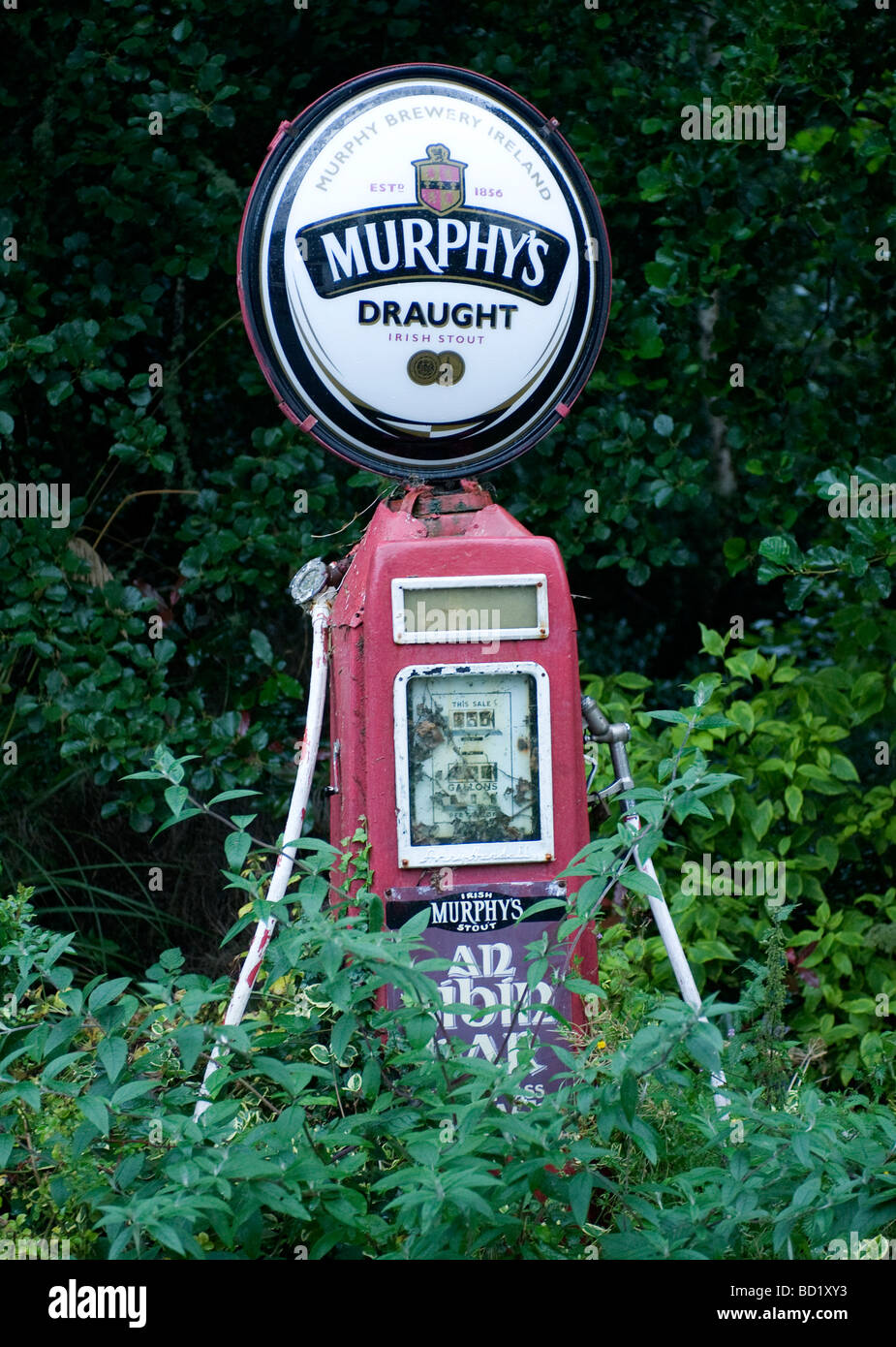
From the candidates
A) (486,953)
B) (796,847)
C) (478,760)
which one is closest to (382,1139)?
(486,953)

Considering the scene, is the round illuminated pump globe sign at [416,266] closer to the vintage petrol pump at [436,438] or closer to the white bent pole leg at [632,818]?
the vintage petrol pump at [436,438]

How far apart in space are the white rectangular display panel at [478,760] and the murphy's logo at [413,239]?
0.88 meters

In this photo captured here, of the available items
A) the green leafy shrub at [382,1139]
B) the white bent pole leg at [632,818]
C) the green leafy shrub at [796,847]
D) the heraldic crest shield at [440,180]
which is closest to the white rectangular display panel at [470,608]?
the white bent pole leg at [632,818]

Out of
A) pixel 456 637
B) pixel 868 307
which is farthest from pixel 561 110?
pixel 456 637

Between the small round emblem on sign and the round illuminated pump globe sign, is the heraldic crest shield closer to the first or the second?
the round illuminated pump globe sign

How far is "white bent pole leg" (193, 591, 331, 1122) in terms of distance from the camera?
3.42 m

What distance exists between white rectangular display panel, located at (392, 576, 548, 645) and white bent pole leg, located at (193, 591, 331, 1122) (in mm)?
363

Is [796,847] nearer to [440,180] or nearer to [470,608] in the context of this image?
[470,608]

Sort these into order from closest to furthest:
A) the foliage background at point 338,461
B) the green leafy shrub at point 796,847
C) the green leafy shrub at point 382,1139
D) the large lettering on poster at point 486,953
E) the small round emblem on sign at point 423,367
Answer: the green leafy shrub at point 382,1139
the large lettering on poster at point 486,953
the small round emblem on sign at point 423,367
the green leafy shrub at point 796,847
the foliage background at point 338,461

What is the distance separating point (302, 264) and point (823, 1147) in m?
2.12

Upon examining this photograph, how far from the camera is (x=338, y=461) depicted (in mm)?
5641

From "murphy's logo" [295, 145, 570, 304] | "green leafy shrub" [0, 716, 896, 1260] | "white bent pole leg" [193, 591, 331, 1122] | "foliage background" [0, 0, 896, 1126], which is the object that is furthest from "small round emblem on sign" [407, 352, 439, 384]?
"foliage background" [0, 0, 896, 1126]

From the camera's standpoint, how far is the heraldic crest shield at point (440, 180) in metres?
3.41

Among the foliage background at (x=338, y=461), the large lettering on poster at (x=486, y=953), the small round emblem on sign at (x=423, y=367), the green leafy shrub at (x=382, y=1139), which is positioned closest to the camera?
the green leafy shrub at (x=382, y=1139)
